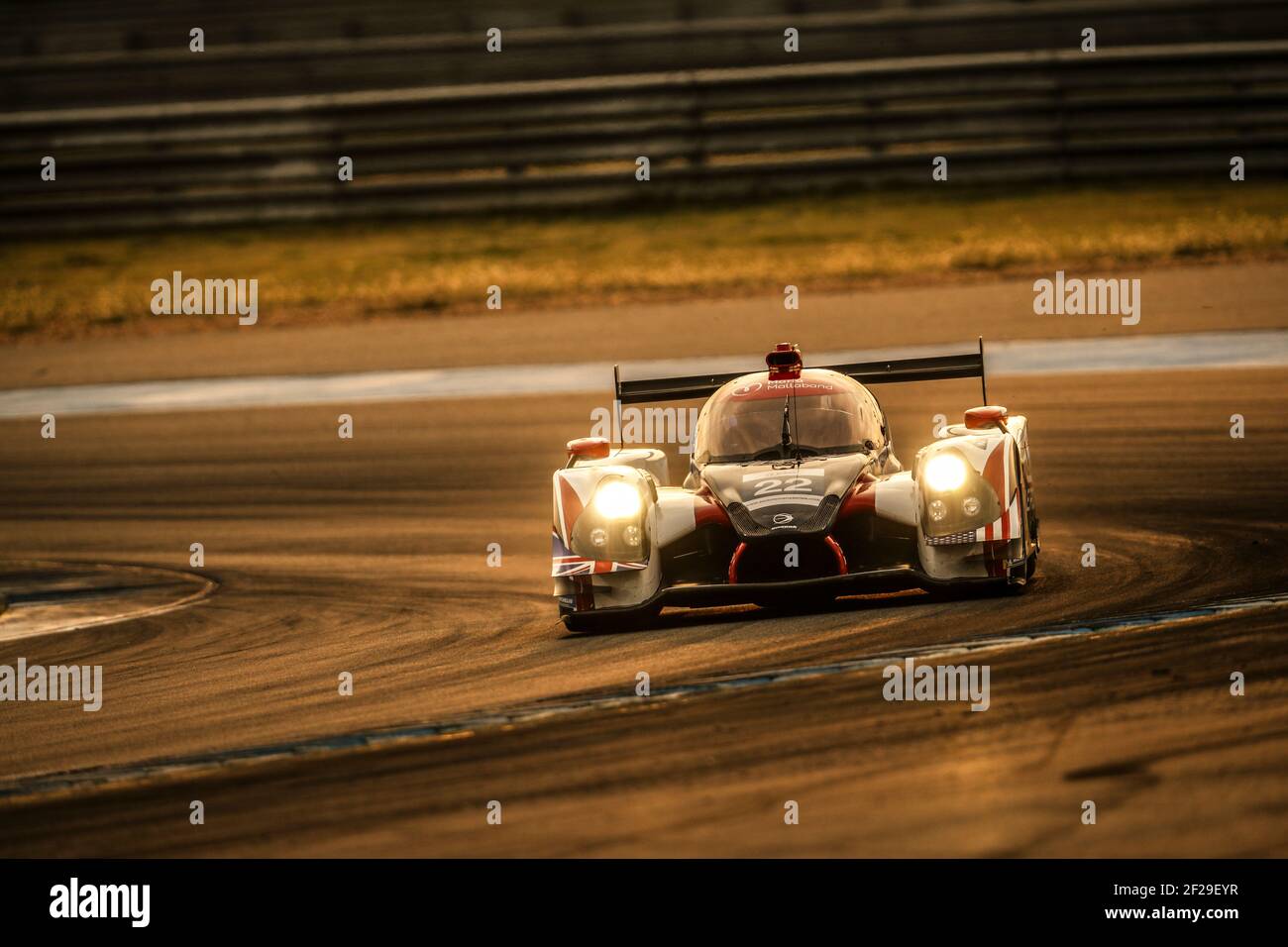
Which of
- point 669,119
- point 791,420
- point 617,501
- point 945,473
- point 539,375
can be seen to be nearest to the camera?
point 945,473

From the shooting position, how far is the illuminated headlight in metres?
9.15

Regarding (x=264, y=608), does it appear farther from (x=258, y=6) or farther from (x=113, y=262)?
(x=258, y=6)

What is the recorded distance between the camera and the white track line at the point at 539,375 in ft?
50.6

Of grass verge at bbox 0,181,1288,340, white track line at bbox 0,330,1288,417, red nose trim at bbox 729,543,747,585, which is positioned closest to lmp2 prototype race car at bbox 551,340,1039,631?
red nose trim at bbox 729,543,747,585

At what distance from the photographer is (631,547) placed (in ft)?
30.5

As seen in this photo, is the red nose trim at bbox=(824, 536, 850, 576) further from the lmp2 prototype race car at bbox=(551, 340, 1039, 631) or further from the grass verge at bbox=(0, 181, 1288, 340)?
the grass verge at bbox=(0, 181, 1288, 340)

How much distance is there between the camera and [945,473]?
30.2 feet

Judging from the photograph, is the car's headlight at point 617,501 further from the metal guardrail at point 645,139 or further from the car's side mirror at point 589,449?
the metal guardrail at point 645,139

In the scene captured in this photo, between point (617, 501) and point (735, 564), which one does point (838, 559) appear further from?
point (617, 501)

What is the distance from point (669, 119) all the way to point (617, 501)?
45.1 ft

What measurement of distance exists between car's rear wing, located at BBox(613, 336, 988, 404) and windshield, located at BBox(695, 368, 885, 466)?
0.27 m

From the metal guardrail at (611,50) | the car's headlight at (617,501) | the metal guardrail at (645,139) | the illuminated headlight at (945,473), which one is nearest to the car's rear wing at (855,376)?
the car's headlight at (617,501)

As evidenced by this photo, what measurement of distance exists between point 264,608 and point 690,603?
293 cm

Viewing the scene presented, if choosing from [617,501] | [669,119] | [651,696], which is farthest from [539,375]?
[651,696]
